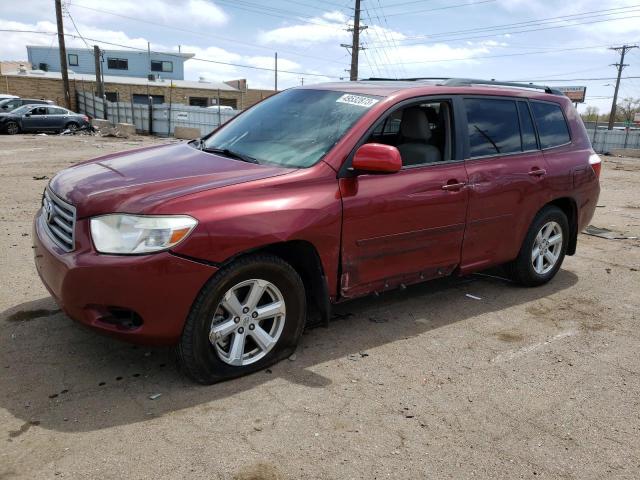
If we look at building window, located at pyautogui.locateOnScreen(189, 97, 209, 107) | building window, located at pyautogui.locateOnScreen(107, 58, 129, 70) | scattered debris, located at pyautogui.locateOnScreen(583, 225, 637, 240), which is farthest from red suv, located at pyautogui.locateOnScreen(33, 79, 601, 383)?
building window, located at pyautogui.locateOnScreen(107, 58, 129, 70)

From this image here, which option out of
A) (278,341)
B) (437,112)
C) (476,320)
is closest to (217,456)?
(278,341)

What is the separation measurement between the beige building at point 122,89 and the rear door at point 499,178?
33222 mm

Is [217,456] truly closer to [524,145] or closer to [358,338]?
[358,338]

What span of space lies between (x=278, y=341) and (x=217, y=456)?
3.20 feet

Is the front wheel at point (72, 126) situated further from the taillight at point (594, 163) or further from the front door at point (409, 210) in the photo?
the taillight at point (594, 163)

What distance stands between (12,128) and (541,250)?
26.2 m

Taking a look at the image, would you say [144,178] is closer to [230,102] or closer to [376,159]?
[376,159]

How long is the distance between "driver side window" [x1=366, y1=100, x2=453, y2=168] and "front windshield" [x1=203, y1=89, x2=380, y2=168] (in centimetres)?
38

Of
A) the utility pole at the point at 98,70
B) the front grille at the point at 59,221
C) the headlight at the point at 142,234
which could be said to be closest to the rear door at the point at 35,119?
the utility pole at the point at 98,70

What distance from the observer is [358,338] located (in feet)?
13.0

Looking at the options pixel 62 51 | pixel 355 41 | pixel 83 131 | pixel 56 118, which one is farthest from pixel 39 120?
pixel 355 41

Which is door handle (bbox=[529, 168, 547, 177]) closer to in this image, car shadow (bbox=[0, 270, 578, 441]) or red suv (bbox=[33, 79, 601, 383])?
red suv (bbox=[33, 79, 601, 383])

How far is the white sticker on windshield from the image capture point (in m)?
3.88

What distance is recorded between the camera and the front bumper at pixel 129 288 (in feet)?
9.33
